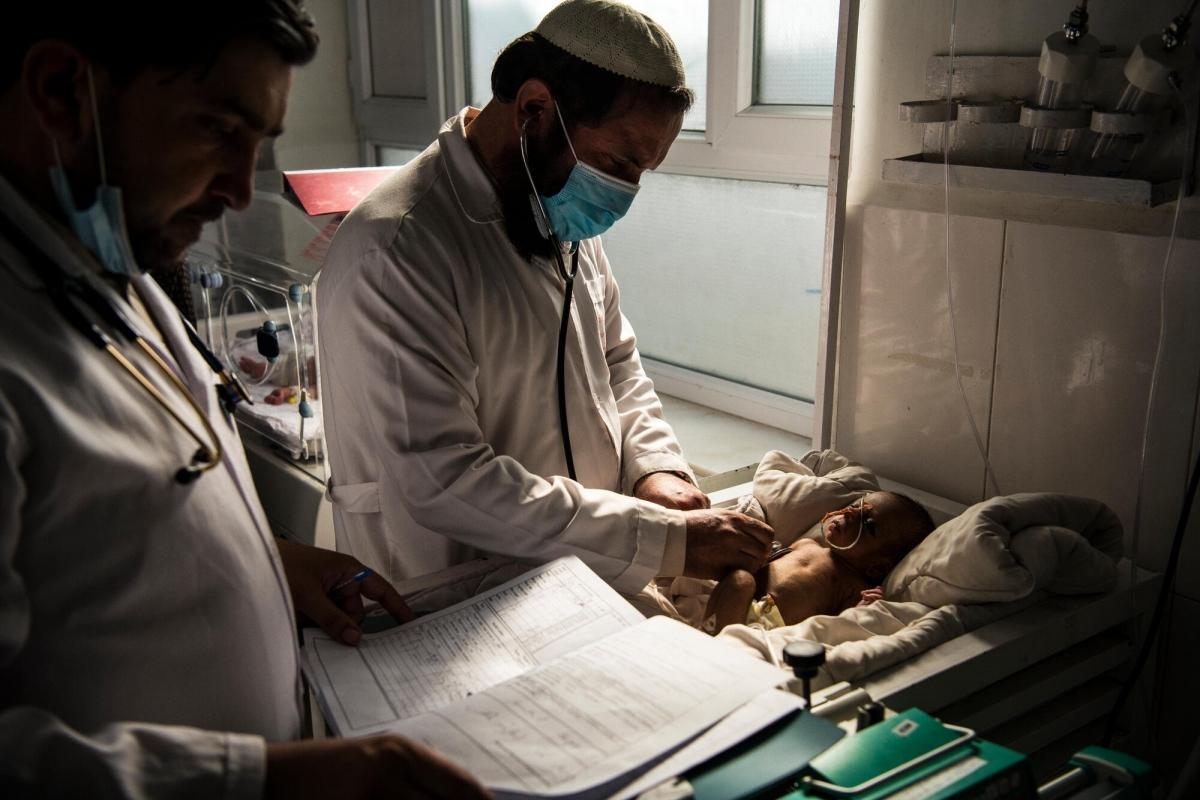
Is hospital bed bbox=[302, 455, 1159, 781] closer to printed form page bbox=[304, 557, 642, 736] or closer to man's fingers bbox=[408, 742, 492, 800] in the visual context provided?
printed form page bbox=[304, 557, 642, 736]

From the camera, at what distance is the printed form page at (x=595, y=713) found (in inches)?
37.0

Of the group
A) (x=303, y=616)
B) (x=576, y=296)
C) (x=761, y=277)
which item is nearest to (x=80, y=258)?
(x=303, y=616)

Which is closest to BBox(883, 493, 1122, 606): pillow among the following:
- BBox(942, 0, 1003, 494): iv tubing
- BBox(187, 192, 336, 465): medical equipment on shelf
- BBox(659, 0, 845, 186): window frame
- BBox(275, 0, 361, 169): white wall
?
BBox(942, 0, 1003, 494): iv tubing

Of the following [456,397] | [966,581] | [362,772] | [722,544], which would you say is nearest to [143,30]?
[362,772]

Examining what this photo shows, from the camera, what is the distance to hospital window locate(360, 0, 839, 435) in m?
2.46

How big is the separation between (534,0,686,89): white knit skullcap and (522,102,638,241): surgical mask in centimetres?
10

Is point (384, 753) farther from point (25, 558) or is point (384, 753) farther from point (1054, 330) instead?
point (1054, 330)

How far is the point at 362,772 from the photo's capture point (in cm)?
80

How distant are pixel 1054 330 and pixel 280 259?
87.7 inches

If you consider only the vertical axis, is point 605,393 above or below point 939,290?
below

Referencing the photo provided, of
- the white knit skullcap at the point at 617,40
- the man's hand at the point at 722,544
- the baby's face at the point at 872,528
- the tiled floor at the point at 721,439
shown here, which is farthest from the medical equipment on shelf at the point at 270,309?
the baby's face at the point at 872,528

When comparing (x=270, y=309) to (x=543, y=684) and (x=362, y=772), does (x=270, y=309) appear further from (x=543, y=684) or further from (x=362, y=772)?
(x=362, y=772)

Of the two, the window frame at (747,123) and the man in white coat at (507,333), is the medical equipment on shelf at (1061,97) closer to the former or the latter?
the man in white coat at (507,333)

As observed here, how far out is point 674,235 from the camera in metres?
2.96
